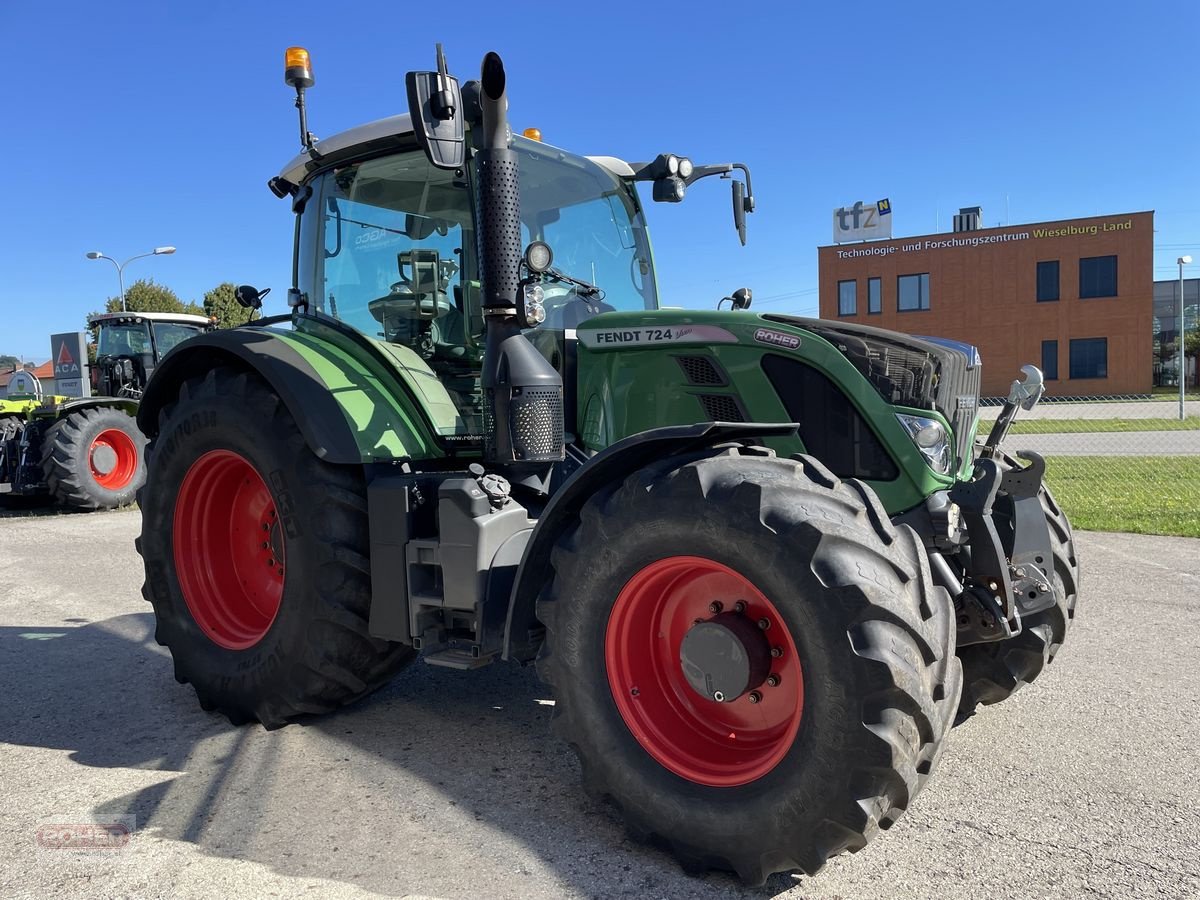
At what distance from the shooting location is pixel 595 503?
2891 millimetres

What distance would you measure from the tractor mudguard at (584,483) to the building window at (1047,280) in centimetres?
4148

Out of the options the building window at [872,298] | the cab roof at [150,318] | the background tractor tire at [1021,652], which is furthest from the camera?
the building window at [872,298]

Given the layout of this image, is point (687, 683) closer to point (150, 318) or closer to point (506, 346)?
point (506, 346)

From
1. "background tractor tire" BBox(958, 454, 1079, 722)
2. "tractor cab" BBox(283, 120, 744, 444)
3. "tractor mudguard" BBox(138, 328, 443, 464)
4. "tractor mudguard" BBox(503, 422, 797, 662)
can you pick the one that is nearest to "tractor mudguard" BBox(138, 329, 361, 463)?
"tractor mudguard" BBox(138, 328, 443, 464)

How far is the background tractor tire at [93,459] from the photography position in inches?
433

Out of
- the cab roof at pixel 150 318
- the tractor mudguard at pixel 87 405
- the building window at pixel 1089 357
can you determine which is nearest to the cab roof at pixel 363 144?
the tractor mudguard at pixel 87 405

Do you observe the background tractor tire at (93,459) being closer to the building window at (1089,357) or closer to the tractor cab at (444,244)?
the tractor cab at (444,244)

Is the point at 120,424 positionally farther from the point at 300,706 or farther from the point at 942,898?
the point at 942,898

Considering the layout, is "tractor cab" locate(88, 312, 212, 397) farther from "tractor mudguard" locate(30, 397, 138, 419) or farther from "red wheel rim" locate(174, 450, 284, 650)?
"red wheel rim" locate(174, 450, 284, 650)

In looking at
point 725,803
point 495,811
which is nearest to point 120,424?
point 495,811

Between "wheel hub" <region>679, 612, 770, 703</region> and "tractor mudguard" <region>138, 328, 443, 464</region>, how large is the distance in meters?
1.52

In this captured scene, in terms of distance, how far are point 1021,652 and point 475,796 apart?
7.21 ft

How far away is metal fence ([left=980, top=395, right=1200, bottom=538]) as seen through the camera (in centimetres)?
903

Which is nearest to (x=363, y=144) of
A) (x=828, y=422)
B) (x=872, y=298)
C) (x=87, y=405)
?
(x=828, y=422)
